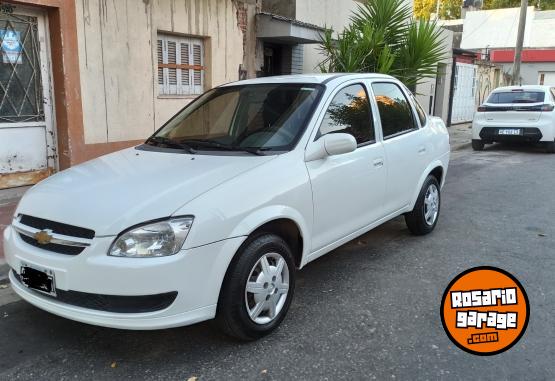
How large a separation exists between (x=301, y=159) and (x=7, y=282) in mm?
2581

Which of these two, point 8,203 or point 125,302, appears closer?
point 125,302

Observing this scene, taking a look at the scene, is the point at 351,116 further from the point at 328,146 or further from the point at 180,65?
the point at 180,65

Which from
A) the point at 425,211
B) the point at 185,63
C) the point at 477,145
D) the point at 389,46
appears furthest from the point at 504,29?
the point at 425,211

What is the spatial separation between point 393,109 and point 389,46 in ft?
14.5

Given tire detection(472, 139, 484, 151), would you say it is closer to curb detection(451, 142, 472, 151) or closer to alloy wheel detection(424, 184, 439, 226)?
curb detection(451, 142, 472, 151)

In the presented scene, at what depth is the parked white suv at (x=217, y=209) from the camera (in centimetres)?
266

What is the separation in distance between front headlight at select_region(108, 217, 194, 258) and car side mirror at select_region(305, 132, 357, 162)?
1160 mm

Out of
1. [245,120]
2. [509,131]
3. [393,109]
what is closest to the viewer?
[245,120]

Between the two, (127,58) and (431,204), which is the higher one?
(127,58)

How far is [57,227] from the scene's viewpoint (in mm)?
2828

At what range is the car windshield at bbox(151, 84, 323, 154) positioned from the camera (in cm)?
358

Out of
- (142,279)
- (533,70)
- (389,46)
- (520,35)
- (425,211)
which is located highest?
(520,35)

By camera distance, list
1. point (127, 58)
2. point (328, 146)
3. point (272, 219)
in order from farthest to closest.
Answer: point (127, 58) < point (328, 146) < point (272, 219)

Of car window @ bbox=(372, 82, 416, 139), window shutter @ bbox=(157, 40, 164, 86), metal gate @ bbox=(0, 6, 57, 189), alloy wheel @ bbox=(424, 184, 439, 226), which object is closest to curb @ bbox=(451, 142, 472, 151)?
window shutter @ bbox=(157, 40, 164, 86)
